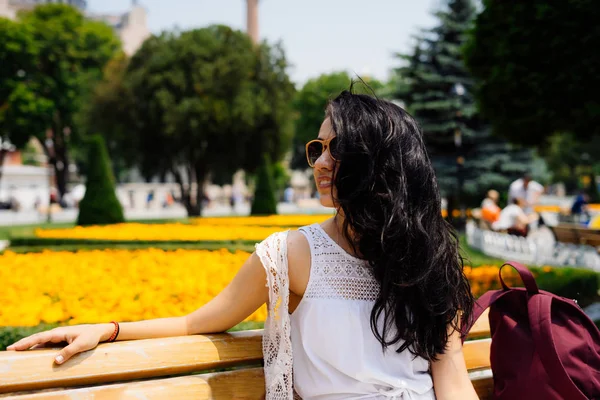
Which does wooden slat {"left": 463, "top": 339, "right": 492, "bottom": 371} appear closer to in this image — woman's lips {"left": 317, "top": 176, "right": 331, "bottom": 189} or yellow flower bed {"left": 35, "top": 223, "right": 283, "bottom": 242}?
woman's lips {"left": 317, "top": 176, "right": 331, "bottom": 189}

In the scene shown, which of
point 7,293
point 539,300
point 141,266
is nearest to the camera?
point 539,300

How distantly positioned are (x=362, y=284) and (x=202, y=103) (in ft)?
71.6

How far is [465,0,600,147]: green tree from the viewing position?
8.22 metres

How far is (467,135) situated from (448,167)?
4.78 ft

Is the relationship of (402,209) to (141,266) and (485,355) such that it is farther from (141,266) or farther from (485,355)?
(141,266)

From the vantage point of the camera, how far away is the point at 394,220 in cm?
183

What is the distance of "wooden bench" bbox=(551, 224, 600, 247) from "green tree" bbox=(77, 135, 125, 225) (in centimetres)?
940

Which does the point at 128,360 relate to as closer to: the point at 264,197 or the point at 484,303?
the point at 484,303

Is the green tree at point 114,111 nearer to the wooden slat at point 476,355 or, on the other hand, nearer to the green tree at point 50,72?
the green tree at point 50,72

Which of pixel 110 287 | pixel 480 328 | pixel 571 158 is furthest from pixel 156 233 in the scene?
pixel 571 158

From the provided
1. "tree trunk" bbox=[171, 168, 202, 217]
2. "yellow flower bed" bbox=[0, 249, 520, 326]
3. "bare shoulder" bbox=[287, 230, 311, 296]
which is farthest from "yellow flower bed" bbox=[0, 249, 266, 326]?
"tree trunk" bbox=[171, 168, 202, 217]

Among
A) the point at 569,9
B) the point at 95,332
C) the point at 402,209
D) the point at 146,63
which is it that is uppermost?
the point at 146,63

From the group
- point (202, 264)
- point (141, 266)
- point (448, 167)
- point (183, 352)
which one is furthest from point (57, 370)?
point (448, 167)

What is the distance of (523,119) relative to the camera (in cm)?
963
